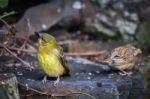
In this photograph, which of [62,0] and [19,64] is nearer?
[19,64]

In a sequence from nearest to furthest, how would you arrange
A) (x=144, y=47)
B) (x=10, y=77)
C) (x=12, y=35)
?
(x=10, y=77) < (x=12, y=35) < (x=144, y=47)

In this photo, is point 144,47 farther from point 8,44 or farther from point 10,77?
point 10,77

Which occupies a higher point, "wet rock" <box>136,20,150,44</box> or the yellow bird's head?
"wet rock" <box>136,20,150,44</box>

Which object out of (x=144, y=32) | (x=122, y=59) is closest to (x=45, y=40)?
(x=122, y=59)

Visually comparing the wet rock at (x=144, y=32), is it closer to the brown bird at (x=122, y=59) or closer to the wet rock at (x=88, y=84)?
the brown bird at (x=122, y=59)

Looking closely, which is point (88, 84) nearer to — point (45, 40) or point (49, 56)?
point (49, 56)

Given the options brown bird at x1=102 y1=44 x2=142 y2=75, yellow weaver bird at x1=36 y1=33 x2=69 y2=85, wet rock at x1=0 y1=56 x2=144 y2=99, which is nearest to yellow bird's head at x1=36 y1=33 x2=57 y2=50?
yellow weaver bird at x1=36 y1=33 x2=69 y2=85

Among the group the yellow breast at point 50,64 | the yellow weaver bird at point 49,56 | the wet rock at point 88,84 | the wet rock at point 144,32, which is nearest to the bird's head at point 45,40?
the yellow weaver bird at point 49,56

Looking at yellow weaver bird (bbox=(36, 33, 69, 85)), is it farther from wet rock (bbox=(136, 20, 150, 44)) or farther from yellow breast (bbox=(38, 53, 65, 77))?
wet rock (bbox=(136, 20, 150, 44))

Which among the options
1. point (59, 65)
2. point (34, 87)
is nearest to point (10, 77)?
point (34, 87)
